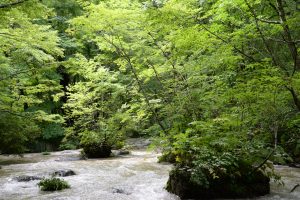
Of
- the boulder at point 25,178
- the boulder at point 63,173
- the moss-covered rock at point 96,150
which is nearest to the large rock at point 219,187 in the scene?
the boulder at point 63,173

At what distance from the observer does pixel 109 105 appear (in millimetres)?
17578

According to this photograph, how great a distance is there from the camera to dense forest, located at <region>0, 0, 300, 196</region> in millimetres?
7258

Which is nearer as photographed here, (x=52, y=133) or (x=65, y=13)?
(x=52, y=133)

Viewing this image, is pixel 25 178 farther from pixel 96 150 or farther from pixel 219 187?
pixel 96 150

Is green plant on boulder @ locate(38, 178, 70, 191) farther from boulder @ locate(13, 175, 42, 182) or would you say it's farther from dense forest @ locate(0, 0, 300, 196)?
dense forest @ locate(0, 0, 300, 196)

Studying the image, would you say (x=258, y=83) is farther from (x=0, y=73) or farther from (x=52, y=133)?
(x=52, y=133)

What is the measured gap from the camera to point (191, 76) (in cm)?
1110

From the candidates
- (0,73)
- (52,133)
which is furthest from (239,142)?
(52,133)

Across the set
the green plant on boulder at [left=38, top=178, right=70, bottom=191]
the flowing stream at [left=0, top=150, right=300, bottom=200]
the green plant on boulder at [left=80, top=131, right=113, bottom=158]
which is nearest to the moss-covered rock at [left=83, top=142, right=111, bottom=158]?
the green plant on boulder at [left=80, top=131, right=113, bottom=158]

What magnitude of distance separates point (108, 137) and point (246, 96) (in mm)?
10517

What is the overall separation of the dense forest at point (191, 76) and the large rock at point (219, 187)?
0.22ft

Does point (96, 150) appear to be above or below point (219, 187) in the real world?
above

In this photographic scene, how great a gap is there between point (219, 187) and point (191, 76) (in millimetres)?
4575

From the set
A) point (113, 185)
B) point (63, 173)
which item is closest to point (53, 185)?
point (113, 185)
